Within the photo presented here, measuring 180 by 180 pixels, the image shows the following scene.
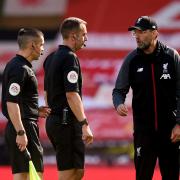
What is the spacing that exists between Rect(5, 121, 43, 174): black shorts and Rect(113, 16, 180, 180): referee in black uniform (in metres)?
0.84

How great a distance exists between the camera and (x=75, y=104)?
24.6ft

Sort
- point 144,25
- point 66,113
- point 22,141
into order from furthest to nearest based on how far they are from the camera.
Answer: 1. point 66,113
2. point 144,25
3. point 22,141

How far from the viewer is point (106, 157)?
13.7m

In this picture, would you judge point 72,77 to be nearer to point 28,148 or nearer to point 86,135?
point 86,135

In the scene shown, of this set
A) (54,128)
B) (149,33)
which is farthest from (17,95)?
(149,33)

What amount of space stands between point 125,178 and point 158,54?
4.11m

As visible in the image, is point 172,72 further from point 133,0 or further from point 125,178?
point 133,0

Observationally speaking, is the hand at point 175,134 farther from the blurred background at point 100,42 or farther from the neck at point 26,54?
the blurred background at point 100,42

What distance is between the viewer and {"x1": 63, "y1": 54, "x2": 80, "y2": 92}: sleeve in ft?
24.7

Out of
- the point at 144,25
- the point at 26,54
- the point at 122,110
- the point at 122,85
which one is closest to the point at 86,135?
the point at 122,110

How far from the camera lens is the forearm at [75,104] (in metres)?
7.49

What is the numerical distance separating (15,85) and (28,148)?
639 millimetres

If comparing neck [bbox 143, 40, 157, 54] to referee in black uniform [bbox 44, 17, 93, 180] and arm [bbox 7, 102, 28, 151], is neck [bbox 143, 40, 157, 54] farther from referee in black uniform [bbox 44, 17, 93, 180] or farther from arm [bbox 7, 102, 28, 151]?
arm [bbox 7, 102, 28, 151]

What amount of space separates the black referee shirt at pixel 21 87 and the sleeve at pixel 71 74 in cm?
31
